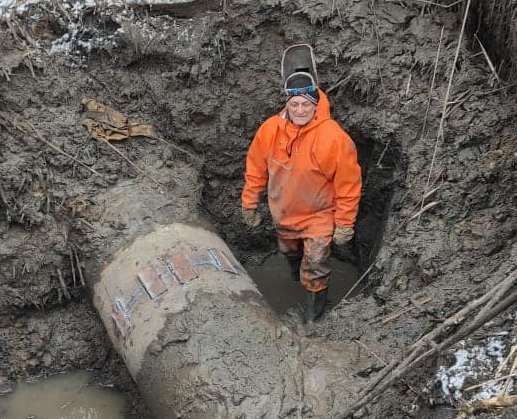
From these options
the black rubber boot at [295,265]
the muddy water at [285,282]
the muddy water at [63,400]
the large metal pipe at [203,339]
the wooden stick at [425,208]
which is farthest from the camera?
the muddy water at [285,282]

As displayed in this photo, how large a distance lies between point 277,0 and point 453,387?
3.12 meters

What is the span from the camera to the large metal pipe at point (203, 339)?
3.18 meters

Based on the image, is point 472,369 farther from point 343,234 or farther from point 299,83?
point 299,83

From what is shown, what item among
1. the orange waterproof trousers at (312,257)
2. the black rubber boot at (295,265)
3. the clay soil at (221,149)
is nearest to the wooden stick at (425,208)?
the clay soil at (221,149)

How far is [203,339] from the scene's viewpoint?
3.39m

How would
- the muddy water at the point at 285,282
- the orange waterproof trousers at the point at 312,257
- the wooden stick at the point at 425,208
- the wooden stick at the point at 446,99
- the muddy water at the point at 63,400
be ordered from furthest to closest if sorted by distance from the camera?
the muddy water at the point at 285,282 → the orange waterproof trousers at the point at 312,257 → the muddy water at the point at 63,400 → the wooden stick at the point at 446,99 → the wooden stick at the point at 425,208

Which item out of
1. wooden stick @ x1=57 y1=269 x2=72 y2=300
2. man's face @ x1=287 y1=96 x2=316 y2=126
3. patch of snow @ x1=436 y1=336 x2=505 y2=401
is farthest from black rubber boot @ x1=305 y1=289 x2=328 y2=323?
patch of snow @ x1=436 y1=336 x2=505 y2=401

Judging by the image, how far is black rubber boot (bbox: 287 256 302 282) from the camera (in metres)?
4.94

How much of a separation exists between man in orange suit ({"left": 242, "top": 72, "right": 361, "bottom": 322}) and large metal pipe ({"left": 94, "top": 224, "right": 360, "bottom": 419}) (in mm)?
632

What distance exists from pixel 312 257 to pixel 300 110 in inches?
38.8

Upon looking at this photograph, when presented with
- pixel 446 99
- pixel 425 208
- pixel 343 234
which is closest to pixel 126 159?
pixel 343 234

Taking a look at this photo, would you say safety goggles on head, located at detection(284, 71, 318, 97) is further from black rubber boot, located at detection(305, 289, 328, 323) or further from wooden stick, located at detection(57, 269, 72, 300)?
wooden stick, located at detection(57, 269, 72, 300)

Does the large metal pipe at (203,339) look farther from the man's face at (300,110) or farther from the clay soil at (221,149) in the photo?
the man's face at (300,110)

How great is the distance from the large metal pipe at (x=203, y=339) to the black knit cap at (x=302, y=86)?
1.06 meters
